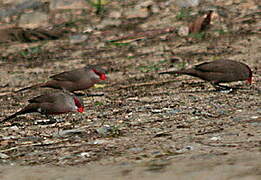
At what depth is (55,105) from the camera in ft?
24.9

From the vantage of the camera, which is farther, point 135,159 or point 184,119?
point 184,119

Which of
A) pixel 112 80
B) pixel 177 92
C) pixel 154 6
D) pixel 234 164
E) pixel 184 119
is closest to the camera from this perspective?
pixel 234 164

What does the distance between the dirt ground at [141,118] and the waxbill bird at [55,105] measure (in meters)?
0.16

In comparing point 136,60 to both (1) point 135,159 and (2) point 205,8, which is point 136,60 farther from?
(1) point 135,159

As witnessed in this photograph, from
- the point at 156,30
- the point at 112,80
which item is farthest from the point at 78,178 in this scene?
the point at 156,30

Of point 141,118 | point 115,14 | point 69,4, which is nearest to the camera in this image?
point 141,118

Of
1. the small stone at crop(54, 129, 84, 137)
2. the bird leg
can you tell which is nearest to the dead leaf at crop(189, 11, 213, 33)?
the bird leg

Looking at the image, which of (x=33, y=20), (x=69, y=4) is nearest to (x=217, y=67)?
(x=33, y=20)

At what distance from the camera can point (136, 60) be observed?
11.9 metres

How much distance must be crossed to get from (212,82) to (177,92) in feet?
1.95

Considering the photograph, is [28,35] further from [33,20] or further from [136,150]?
[136,150]

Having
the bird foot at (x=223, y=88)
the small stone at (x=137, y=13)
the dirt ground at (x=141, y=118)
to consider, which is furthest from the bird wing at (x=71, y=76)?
the small stone at (x=137, y=13)

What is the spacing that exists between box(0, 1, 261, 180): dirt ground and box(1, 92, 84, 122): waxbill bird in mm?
162

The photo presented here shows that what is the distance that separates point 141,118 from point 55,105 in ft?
3.53
